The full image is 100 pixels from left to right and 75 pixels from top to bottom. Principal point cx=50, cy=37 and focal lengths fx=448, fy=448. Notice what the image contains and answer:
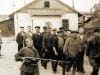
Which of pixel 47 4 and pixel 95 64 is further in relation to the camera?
pixel 47 4

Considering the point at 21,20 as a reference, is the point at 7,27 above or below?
below

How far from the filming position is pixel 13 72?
1975 cm

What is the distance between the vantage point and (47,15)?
67125 millimetres

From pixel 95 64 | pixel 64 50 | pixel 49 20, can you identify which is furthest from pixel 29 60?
pixel 49 20

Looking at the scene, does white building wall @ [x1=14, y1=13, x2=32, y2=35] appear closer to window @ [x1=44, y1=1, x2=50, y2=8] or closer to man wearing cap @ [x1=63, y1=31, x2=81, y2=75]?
window @ [x1=44, y1=1, x2=50, y2=8]

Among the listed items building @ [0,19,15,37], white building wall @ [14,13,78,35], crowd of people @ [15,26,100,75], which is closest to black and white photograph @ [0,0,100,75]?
crowd of people @ [15,26,100,75]

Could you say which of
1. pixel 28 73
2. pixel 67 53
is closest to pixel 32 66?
pixel 28 73

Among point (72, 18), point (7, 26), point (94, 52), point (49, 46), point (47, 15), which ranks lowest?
point (7, 26)

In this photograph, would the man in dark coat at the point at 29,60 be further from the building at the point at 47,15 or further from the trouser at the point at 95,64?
the building at the point at 47,15

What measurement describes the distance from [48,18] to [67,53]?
165ft

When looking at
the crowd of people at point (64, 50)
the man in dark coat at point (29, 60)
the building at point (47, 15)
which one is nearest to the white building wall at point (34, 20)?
the building at point (47, 15)

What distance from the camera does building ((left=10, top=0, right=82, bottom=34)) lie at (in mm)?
66188

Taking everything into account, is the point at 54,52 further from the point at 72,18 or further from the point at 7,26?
the point at 7,26

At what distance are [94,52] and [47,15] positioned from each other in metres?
50.9
